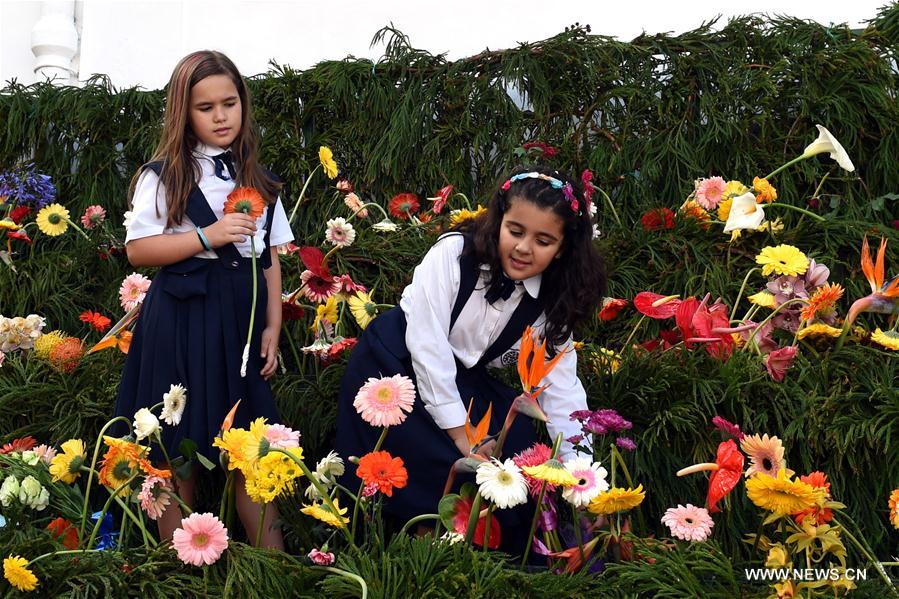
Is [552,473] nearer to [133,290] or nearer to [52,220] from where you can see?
[133,290]

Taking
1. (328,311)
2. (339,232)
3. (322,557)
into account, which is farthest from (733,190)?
(322,557)

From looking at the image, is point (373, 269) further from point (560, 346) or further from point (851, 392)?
point (851, 392)

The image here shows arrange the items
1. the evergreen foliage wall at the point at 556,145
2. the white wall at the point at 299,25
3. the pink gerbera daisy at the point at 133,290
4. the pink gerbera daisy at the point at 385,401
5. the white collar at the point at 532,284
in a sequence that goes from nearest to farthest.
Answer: the pink gerbera daisy at the point at 385,401 → the white collar at the point at 532,284 → the evergreen foliage wall at the point at 556,145 → the pink gerbera daisy at the point at 133,290 → the white wall at the point at 299,25

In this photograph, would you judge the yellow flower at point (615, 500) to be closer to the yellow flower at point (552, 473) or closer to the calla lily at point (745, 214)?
the yellow flower at point (552, 473)

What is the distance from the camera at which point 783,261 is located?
2.68 metres

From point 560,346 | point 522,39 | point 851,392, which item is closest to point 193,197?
point 560,346

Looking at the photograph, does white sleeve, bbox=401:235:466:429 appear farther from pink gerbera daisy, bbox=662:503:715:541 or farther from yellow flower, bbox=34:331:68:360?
yellow flower, bbox=34:331:68:360

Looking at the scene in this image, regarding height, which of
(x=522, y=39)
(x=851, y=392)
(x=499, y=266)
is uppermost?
(x=522, y=39)

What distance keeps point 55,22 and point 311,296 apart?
2616 mm

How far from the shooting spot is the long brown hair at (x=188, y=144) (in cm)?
230

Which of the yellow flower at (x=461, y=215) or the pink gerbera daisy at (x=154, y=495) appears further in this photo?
the yellow flower at (x=461, y=215)

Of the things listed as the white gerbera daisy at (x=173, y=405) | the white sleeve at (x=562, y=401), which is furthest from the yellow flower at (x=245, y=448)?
the white sleeve at (x=562, y=401)

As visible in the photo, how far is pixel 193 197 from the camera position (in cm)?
232

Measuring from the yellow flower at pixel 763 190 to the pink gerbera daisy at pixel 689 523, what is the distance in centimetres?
152
